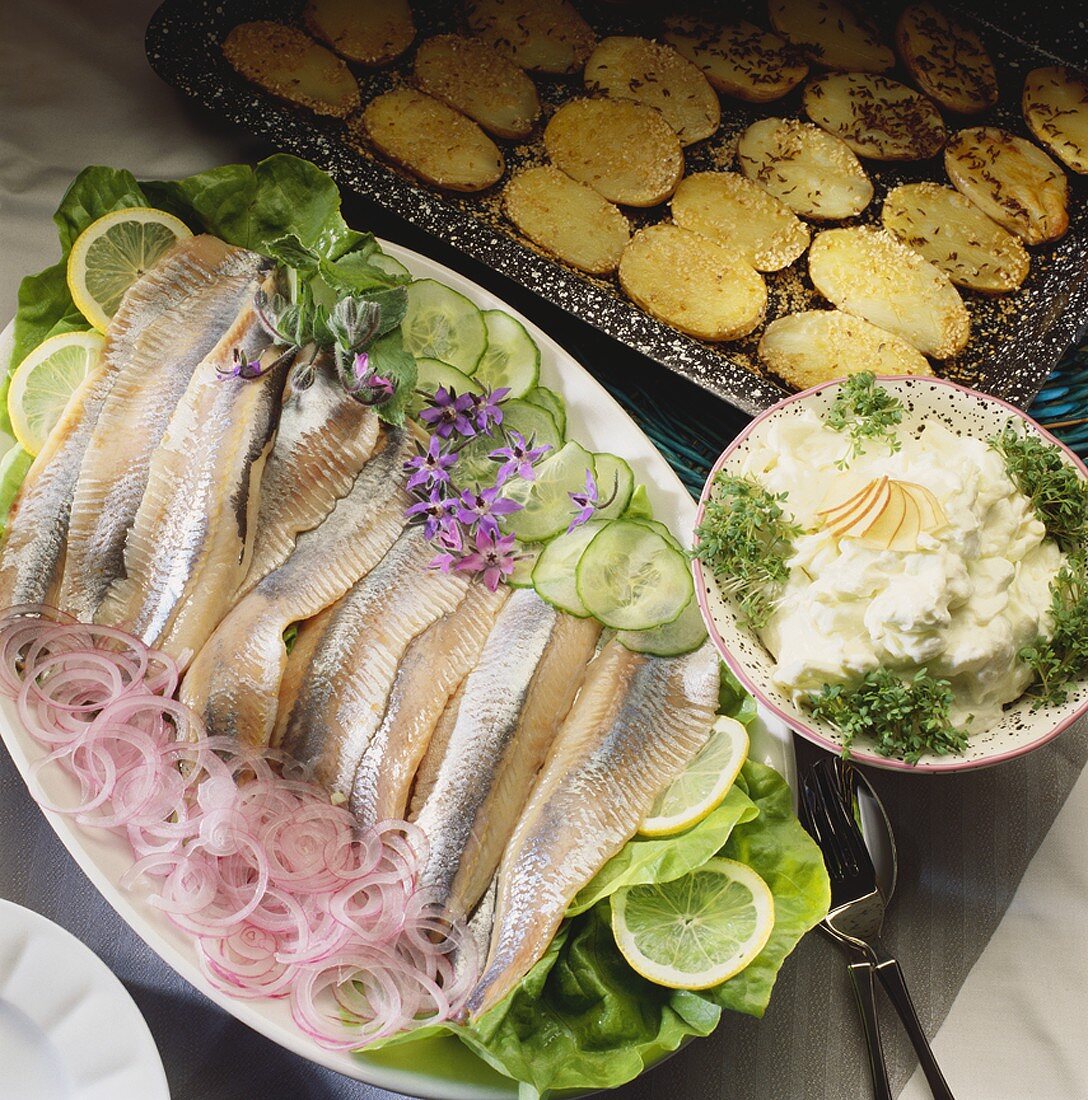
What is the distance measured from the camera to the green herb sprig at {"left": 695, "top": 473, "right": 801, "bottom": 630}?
2.19 meters

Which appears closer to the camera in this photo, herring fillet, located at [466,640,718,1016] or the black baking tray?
herring fillet, located at [466,640,718,1016]

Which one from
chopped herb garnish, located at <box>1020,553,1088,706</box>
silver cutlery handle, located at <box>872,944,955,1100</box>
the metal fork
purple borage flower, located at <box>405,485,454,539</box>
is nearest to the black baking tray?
A: purple borage flower, located at <box>405,485,454,539</box>

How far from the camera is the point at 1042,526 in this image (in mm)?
2164

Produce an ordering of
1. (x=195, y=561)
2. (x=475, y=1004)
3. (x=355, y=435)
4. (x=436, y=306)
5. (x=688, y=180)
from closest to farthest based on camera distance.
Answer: (x=475, y=1004), (x=195, y=561), (x=355, y=435), (x=436, y=306), (x=688, y=180)

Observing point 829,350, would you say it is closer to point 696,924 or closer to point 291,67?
point 696,924

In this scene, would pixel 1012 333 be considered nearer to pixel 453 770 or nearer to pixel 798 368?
pixel 798 368

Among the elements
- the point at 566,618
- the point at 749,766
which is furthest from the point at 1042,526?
the point at 566,618

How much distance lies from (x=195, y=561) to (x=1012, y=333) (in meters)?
2.19

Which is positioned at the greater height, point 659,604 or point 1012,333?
point 1012,333

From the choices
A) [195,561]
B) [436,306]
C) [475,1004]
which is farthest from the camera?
[436,306]

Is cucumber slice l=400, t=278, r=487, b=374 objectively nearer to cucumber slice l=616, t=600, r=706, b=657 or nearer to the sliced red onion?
cucumber slice l=616, t=600, r=706, b=657

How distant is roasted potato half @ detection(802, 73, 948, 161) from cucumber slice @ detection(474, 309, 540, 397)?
4.02ft

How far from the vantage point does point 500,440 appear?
257 centimetres

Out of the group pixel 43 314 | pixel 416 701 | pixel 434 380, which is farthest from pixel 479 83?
pixel 416 701
